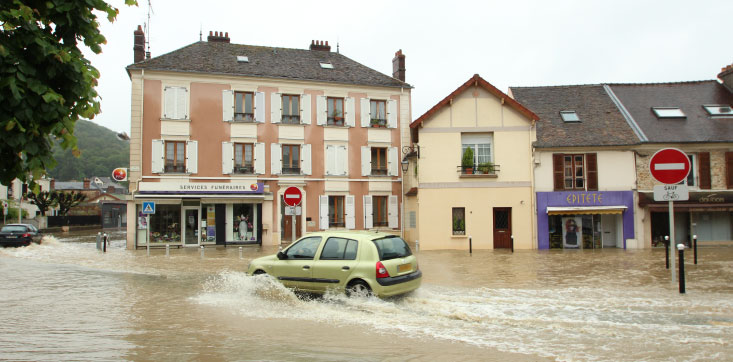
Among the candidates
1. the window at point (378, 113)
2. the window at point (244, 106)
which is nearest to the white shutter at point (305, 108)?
the window at point (244, 106)

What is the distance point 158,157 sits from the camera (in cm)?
2477

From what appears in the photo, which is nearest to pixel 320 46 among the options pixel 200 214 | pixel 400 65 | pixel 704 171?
pixel 400 65

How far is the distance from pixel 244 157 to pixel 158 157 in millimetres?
4069

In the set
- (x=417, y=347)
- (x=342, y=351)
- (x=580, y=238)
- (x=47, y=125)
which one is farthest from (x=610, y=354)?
(x=580, y=238)

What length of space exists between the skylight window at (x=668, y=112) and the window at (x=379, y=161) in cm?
1359

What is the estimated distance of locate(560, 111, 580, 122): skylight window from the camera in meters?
24.6

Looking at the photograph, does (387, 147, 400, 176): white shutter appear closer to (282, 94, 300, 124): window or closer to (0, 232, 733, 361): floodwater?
(282, 94, 300, 124): window

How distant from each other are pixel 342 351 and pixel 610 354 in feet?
10.5

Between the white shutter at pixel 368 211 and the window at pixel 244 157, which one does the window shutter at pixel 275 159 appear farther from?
the white shutter at pixel 368 211

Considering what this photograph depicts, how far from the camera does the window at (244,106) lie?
85.9ft

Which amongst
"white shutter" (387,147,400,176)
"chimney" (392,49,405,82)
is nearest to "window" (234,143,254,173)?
"white shutter" (387,147,400,176)

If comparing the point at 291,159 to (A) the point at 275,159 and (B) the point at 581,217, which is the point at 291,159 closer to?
(A) the point at 275,159

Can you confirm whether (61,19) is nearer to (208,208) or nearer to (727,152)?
(208,208)

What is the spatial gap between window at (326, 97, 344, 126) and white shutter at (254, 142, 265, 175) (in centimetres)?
384
